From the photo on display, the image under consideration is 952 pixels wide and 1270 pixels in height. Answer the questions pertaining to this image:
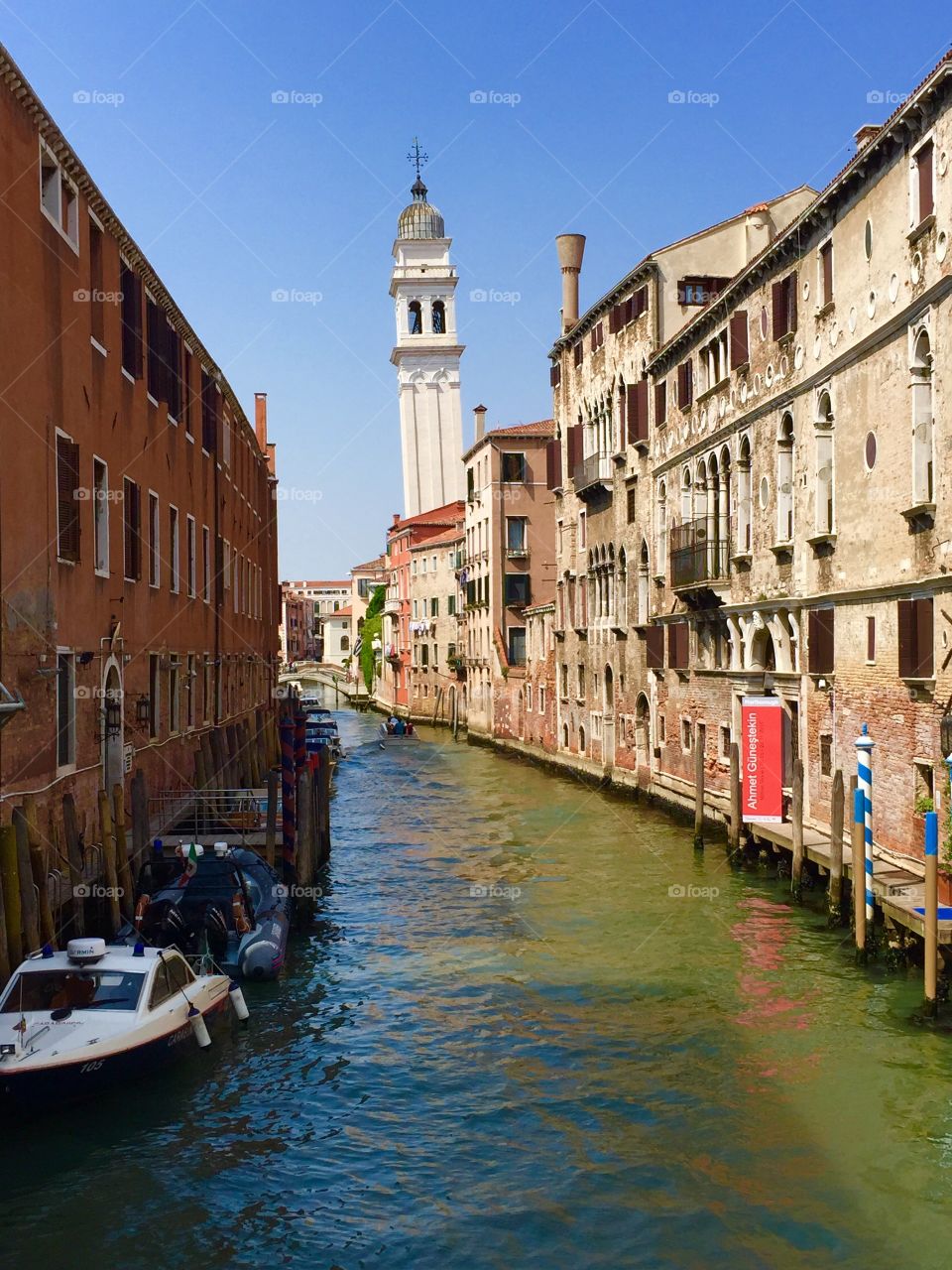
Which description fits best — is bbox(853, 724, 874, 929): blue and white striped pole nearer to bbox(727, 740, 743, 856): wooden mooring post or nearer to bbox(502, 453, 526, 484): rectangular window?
bbox(727, 740, 743, 856): wooden mooring post

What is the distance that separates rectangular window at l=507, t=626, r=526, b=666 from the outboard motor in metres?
35.4

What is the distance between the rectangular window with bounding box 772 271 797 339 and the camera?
1967 centimetres

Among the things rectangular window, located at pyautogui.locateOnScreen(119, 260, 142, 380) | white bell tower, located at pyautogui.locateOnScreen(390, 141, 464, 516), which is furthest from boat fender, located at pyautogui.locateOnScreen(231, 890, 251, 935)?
white bell tower, located at pyautogui.locateOnScreen(390, 141, 464, 516)

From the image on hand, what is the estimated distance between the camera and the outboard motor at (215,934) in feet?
47.0

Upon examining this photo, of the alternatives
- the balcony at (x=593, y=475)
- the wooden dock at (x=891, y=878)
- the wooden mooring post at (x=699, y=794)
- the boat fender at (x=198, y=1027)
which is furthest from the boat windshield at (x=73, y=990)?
the balcony at (x=593, y=475)

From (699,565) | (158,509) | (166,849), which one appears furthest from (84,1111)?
(699,565)

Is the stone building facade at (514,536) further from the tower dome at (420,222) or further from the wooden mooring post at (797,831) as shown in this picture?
the tower dome at (420,222)

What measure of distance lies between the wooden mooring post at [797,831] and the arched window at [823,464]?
3505 mm

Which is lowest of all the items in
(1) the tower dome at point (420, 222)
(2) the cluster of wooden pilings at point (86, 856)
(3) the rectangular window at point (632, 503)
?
(2) the cluster of wooden pilings at point (86, 856)

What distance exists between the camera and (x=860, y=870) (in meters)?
13.5

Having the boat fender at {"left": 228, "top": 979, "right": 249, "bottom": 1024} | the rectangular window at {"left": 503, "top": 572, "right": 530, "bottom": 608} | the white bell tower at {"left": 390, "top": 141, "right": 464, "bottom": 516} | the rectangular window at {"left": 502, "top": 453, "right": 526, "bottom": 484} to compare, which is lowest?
the boat fender at {"left": 228, "top": 979, "right": 249, "bottom": 1024}

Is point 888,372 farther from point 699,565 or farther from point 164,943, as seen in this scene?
point 164,943

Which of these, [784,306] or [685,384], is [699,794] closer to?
[784,306]

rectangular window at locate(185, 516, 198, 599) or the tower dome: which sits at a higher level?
the tower dome
